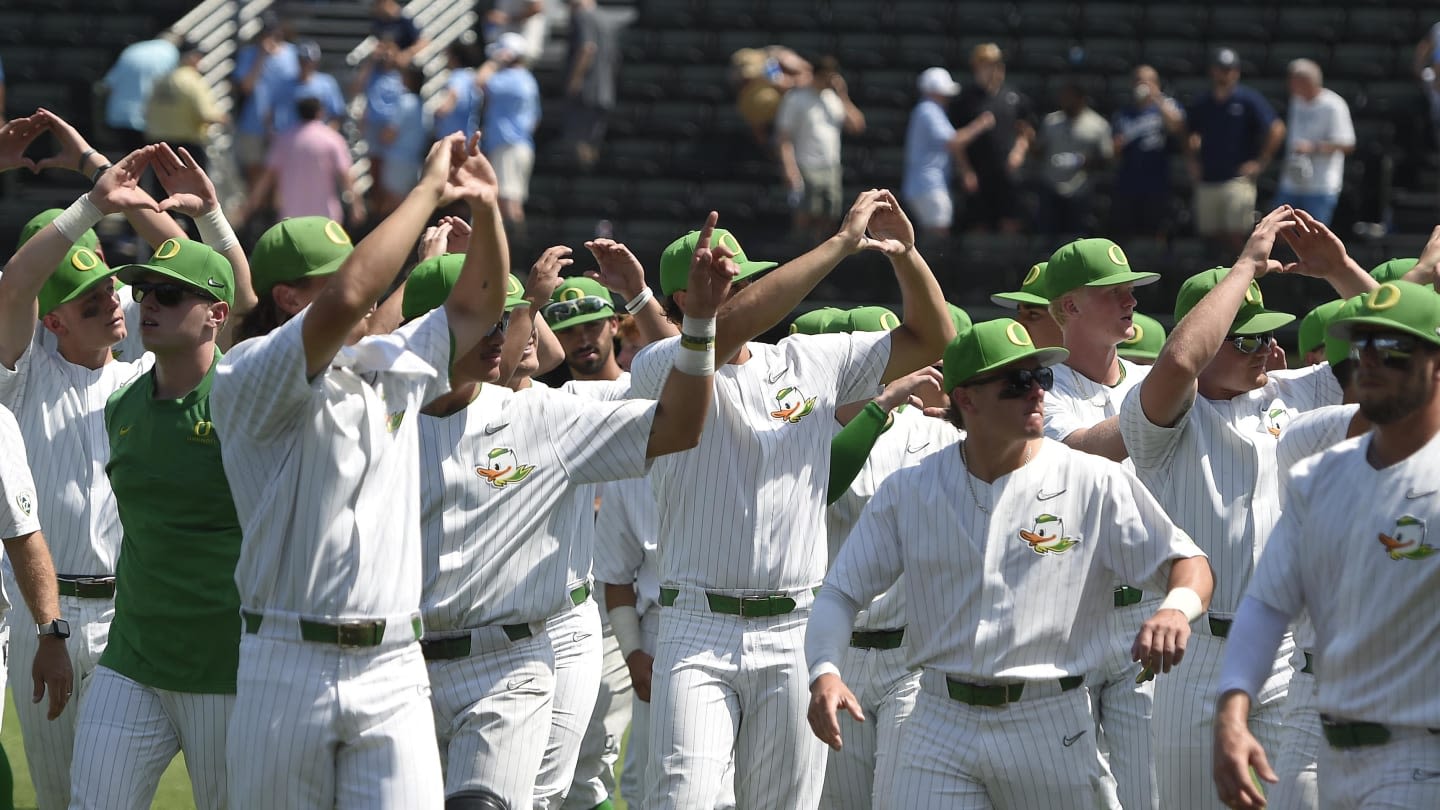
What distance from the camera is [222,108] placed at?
64.6 feet

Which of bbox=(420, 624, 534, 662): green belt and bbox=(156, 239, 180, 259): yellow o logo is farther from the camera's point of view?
bbox=(420, 624, 534, 662): green belt

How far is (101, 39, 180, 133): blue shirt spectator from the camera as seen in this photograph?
58.3ft

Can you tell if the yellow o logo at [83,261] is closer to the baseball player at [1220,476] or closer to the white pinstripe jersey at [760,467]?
the white pinstripe jersey at [760,467]

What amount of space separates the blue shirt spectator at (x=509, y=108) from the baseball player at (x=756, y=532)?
1078 cm

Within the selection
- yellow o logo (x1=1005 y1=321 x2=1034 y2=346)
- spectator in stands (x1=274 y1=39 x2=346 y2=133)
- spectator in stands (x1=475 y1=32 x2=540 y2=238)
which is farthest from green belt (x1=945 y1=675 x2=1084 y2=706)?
spectator in stands (x1=274 y1=39 x2=346 y2=133)

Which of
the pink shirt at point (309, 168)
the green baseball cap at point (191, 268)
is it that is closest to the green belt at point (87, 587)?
the green baseball cap at point (191, 268)

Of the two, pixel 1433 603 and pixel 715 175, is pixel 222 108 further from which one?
pixel 1433 603

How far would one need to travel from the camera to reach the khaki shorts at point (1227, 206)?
15961 mm

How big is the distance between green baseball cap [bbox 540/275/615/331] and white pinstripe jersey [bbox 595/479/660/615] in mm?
800

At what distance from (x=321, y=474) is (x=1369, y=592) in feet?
8.75

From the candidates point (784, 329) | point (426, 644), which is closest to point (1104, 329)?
point (426, 644)

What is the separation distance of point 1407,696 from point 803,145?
518 inches

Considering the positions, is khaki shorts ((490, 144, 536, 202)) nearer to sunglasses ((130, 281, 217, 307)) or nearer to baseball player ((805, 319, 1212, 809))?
sunglasses ((130, 281, 217, 307))

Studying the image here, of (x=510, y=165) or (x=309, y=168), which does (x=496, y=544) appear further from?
(x=510, y=165)
